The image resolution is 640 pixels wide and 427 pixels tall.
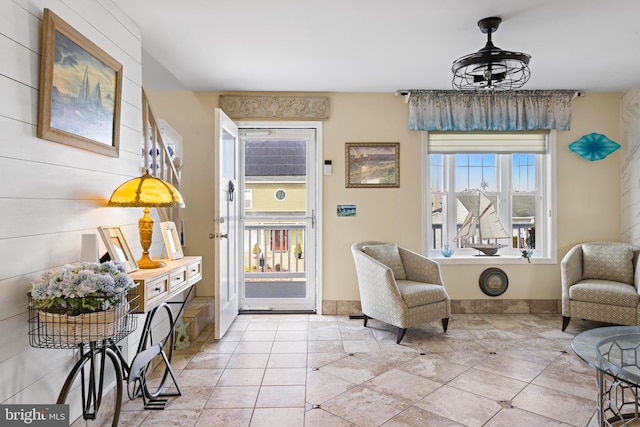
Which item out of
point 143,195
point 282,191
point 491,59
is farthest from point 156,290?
point 491,59

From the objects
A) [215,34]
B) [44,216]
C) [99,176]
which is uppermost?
[215,34]

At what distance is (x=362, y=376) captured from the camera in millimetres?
2639

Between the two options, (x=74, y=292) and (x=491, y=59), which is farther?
(x=491, y=59)

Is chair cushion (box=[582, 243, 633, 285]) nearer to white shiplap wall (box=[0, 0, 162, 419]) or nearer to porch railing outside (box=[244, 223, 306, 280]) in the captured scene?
porch railing outside (box=[244, 223, 306, 280])

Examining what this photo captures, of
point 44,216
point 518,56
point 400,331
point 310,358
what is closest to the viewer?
point 44,216

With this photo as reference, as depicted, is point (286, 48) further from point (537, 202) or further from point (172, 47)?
point (537, 202)

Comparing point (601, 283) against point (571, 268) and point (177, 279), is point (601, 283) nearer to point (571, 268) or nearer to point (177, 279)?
point (571, 268)

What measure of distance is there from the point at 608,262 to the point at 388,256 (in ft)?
7.11

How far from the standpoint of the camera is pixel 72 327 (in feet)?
5.04

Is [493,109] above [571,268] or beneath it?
above

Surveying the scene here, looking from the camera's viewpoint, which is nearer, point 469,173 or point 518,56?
point 518,56

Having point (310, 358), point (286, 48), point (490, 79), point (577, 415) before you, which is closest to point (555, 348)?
point (577, 415)

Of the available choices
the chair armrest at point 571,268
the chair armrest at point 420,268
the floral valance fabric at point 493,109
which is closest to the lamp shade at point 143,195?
the chair armrest at point 420,268

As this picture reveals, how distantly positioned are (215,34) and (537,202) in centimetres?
374
